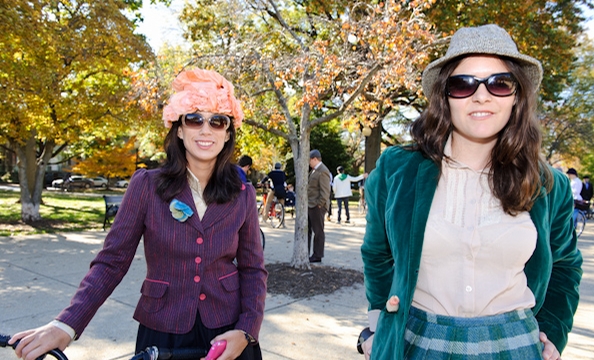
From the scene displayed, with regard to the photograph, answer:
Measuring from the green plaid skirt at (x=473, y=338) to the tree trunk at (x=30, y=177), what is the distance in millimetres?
13651

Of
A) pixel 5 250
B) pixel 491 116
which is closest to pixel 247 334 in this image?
pixel 491 116

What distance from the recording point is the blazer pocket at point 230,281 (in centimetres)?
212

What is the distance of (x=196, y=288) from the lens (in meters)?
2.04

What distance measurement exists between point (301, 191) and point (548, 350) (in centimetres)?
582

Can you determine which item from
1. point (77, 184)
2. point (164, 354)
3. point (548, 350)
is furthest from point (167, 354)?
point (77, 184)

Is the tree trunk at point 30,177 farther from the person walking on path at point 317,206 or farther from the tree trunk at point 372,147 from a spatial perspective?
the tree trunk at point 372,147

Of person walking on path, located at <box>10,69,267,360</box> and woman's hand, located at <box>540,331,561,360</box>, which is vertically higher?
person walking on path, located at <box>10,69,267,360</box>

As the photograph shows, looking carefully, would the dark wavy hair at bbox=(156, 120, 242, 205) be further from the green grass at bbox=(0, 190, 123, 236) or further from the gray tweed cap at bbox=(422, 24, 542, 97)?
the green grass at bbox=(0, 190, 123, 236)

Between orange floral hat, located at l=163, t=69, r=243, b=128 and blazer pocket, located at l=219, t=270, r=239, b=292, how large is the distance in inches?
29.2

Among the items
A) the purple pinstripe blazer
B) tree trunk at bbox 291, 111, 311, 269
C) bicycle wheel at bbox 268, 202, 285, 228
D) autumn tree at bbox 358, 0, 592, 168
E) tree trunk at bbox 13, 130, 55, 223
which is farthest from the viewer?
bicycle wheel at bbox 268, 202, 285, 228

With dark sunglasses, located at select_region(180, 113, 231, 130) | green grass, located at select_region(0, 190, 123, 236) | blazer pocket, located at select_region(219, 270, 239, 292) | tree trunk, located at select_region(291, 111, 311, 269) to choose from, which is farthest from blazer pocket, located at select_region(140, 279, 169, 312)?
green grass, located at select_region(0, 190, 123, 236)

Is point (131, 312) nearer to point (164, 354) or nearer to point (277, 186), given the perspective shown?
point (164, 354)

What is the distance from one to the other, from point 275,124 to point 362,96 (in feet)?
5.11

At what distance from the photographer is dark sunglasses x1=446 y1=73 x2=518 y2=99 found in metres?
1.79
